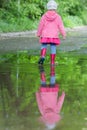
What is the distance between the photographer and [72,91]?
895cm

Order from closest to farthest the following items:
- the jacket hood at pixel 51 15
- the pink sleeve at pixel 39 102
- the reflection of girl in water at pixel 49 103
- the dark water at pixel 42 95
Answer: the dark water at pixel 42 95 < the reflection of girl in water at pixel 49 103 < the pink sleeve at pixel 39 102 < the jacket hood at pixel 51 15

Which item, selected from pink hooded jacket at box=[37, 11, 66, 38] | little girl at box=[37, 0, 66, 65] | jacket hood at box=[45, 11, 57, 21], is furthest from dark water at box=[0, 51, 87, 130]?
jacket hood at box=[45, 11, 57, 21]

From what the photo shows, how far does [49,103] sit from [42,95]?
69 centimetres

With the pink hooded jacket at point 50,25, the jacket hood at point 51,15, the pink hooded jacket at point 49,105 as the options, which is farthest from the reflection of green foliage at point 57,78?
the jacket hood at point 51,15

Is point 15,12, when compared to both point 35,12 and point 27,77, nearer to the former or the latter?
point 35,12

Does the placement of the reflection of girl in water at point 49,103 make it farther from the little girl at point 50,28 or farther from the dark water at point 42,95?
the little girl at point 50,28

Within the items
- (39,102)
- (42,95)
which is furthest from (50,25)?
(39,102)

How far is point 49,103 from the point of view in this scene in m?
7.98

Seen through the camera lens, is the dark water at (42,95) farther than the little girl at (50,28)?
No

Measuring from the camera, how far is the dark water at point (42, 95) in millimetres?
6461

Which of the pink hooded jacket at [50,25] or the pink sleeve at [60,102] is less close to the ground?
the pink hooded jacket at [50,25]

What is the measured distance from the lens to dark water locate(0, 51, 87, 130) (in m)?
6.46

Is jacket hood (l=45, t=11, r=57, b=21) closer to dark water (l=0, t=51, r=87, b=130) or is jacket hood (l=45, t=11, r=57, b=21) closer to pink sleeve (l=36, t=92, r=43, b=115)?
dark water (l=0, t=51, r=87, b=130)

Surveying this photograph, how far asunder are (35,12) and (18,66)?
2277cm
